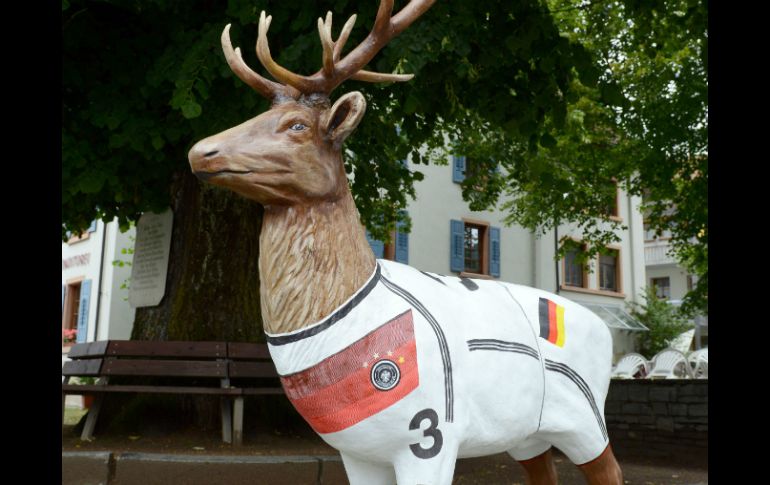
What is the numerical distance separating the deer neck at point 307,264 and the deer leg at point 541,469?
128cm

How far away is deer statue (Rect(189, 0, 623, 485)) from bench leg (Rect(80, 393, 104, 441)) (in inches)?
163

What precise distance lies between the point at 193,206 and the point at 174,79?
1.87 meters

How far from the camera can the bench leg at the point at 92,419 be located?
611 centimetres

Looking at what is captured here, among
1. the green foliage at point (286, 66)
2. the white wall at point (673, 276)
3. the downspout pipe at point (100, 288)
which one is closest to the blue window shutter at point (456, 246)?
the downspout pipe at point (100, 288)

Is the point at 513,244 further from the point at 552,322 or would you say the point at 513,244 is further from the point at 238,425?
the point at 552,322

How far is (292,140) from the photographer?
2.57 m

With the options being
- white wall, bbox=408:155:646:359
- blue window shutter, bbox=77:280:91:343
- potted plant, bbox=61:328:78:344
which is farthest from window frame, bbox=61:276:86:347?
white wall, bbox=408:155:646:359

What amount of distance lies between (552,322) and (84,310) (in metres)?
16.2

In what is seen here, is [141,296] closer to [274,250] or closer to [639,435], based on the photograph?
[274,250]

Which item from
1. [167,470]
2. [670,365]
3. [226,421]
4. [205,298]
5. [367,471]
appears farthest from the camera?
[670,365]

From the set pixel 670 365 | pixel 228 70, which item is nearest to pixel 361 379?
pixel 228 70

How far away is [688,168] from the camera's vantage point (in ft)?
32.7

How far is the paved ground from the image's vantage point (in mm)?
5000

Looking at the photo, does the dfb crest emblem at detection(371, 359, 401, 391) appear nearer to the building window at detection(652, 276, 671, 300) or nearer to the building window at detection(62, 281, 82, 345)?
the building window at detection(62, 281, 82, 345)
